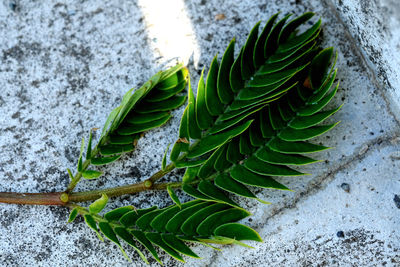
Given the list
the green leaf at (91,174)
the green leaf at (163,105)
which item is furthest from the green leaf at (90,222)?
the green leaf at (163,105)

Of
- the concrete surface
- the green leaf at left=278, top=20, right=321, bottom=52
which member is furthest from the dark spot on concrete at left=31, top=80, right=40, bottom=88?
the green leaf at left=278, top=20, right=321, bottom=52

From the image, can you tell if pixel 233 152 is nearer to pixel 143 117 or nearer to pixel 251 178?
pixel 251 178

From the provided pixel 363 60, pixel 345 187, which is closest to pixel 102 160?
pixel 345 187

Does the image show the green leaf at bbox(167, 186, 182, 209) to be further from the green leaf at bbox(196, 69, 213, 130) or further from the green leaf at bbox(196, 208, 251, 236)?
the green leaf at bbox(196, 69, 213, 130)

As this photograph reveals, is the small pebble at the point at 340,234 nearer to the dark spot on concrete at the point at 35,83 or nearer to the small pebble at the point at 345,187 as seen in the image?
the small pebble at the point at 345,187

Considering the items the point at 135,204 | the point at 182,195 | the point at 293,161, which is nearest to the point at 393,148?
the point at 293,161

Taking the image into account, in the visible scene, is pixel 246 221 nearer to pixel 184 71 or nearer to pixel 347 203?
pixel 347 203
